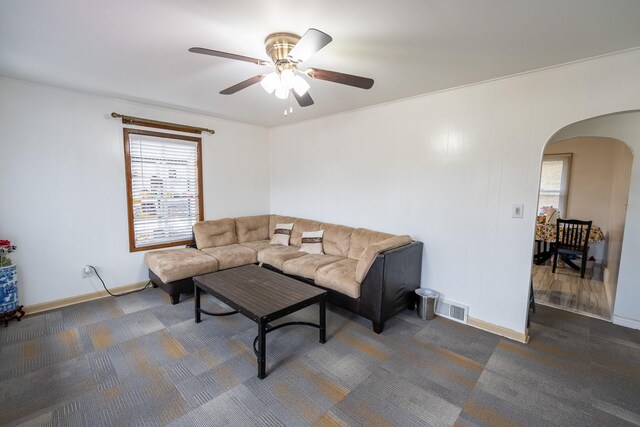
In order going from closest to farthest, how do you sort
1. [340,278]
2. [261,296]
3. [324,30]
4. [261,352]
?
[324,30], [261,352], [261,296], [340,278]

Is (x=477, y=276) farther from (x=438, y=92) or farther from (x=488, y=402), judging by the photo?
(x=438, y=92)

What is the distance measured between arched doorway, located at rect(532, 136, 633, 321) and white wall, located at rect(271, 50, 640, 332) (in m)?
1.10

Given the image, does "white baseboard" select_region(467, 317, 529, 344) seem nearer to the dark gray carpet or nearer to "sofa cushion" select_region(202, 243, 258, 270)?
the dark gray carpet

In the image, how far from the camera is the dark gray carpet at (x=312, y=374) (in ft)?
5.95

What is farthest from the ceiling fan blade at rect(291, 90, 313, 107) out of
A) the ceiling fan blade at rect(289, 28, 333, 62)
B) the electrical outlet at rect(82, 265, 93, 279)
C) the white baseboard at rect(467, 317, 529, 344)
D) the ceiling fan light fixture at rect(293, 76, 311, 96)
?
the electrical outlet at rect(82, 265, 93, 279)

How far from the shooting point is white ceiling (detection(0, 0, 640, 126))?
1.62 meters

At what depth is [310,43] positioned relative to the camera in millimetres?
1576

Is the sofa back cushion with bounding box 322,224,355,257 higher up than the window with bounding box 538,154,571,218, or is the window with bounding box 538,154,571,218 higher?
the window with bounding box 538,154,571,218

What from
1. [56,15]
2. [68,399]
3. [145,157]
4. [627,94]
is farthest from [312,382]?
[145,157]

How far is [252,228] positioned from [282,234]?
60cm

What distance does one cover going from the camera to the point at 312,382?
82.7 inches

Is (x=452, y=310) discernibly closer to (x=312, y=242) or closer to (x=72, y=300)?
(x=312, y=242)

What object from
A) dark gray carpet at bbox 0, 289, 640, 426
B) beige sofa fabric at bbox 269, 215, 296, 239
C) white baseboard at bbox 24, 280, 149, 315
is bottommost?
dark gray carpet at bbox 0, 289, 640, 426

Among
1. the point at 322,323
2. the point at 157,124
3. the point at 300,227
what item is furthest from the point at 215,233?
the point at 322,323
